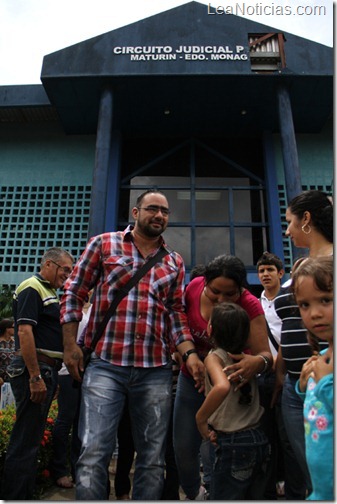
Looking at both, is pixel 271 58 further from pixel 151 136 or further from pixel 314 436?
pixel 314 436

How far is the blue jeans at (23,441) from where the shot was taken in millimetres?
2348

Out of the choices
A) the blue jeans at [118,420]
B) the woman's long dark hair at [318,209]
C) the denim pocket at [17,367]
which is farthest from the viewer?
the denim pocket at [17,367]

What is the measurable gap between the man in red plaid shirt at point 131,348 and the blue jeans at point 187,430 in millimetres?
198

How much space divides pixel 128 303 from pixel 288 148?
7725 millimetres

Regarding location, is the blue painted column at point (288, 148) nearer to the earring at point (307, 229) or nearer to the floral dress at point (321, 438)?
the earring at point (307, 229)

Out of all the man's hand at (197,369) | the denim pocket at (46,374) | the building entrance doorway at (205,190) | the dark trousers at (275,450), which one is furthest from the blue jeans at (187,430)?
the building entrance doorway at (205,190)

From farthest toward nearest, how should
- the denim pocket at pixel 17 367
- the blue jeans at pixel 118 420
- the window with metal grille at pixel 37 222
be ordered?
the window with metal grille at pixel 37 222 → the denim pocket at pixel 17 367 → the blue jeans at pixel 118 420

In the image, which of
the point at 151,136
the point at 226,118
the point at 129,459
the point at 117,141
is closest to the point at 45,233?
A: the point at 117,141

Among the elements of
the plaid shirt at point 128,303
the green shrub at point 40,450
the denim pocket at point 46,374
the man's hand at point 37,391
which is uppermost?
the plaid shirt at point 128,303

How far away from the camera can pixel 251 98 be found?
9.61m

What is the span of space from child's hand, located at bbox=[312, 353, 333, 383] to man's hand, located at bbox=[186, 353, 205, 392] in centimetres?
Result: 65

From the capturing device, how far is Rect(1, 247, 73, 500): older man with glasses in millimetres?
2373

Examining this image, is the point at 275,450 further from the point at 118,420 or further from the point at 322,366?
the point at 322,366

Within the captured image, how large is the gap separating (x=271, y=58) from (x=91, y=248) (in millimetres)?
8492
